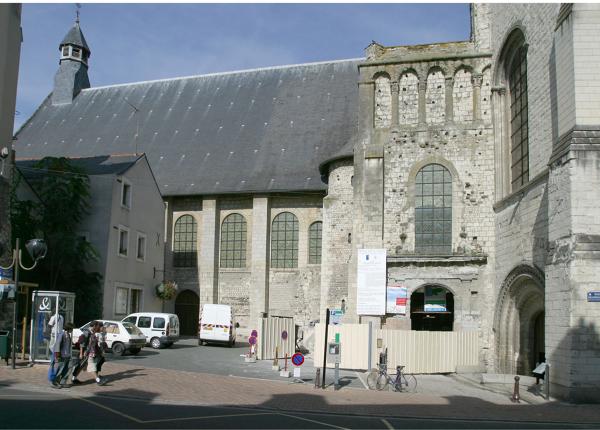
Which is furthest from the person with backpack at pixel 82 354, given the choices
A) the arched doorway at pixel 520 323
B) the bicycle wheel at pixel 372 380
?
the arched doorway at pixel 520 323

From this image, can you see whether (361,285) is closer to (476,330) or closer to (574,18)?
(476,330)

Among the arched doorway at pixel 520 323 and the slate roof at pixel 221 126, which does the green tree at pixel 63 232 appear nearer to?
the slate roof at pixel 221 126

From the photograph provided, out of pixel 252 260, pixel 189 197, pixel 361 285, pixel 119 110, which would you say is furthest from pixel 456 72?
pixel 119 110

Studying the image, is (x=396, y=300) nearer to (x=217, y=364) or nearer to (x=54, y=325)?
(x=217, y=364)

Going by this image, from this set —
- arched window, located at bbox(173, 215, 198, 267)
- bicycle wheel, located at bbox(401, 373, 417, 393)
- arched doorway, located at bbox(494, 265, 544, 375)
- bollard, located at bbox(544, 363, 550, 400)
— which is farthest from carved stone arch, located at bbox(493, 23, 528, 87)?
arched window, located at bbox(173, 215, 198, 267)

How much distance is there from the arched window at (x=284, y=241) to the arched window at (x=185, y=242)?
468cm

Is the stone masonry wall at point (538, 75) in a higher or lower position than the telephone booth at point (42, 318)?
higher

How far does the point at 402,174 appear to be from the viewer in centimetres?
2456

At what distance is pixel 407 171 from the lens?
2453 centimetres

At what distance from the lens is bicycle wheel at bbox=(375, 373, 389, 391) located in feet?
56.1

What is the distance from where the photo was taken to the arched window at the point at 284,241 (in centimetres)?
3578

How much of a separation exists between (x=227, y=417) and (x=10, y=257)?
1272 centimetres

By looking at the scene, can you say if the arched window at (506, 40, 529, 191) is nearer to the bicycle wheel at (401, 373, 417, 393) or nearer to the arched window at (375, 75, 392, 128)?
the arched window at (375, 75, 392, 128)

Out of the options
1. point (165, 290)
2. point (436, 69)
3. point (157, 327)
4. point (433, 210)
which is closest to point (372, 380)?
Answer: point (433, 210)
